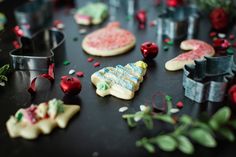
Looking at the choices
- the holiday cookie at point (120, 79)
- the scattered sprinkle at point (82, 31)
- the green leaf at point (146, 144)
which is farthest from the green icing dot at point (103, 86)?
the scattered sprinkle at point (82, 31)

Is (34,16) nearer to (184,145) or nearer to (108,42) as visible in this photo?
(108,42)

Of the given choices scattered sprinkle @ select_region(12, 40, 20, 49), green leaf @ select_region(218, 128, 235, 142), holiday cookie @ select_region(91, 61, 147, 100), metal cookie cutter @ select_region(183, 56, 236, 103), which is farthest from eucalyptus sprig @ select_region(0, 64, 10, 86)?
green leaf @ select_region(218, 128, 235, 142)

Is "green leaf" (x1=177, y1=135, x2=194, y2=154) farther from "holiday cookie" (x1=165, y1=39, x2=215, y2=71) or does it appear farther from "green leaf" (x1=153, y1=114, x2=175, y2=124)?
"holiday cookie" (x1=165, y1=39, x2=215, y2=71)

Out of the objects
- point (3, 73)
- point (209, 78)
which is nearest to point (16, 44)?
point (3, 73)

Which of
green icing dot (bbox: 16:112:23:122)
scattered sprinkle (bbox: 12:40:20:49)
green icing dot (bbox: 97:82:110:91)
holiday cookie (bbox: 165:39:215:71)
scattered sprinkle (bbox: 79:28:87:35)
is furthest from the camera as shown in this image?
scattered sprinkle (bbox: 79:28:87:35)

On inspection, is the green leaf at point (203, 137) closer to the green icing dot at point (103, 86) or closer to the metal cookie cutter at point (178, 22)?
the green icing dot at point (103, 86)
